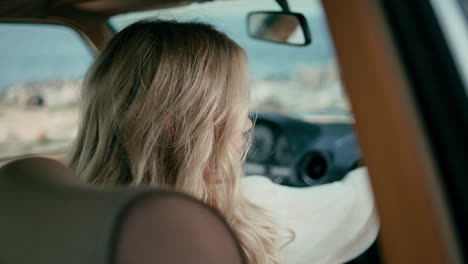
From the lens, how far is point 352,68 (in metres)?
0.98

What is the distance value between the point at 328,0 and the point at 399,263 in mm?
474

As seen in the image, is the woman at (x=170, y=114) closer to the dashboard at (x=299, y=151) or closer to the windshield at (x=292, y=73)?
the windshield at (x=292, y=73)

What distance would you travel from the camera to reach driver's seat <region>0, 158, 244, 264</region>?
764mm

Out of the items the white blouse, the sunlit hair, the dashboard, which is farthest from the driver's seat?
the dashboard

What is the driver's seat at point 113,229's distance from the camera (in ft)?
2.51

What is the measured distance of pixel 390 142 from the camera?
0.93 metres

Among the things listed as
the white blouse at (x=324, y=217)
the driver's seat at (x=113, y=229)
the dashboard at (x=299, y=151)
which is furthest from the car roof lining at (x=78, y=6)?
the driver's seat at (x=113, y=229)

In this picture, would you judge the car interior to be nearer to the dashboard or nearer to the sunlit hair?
the sunlit hair

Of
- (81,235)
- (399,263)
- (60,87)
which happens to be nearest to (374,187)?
(399,263)

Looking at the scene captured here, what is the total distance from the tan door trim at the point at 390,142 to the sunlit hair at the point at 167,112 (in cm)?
60

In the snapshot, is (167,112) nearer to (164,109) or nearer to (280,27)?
(164,109)

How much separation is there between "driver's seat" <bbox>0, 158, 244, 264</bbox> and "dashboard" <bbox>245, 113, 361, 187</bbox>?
6.66ft

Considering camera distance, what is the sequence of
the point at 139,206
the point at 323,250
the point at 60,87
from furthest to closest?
the point at 60,87, the point at 323,250, the point at 139,206

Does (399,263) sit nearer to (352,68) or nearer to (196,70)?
(352,68)
